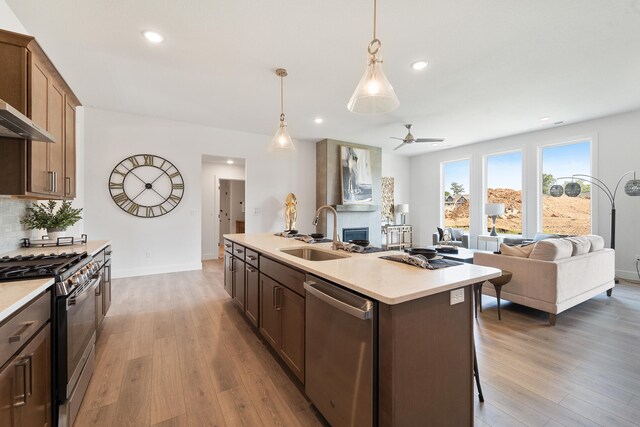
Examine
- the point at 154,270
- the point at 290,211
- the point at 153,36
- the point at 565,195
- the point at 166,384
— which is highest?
the point at 153,36

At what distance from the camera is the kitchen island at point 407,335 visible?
1.13 m

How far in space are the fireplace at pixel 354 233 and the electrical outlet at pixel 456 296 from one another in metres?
5.18

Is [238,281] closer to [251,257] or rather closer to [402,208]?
[251,257]

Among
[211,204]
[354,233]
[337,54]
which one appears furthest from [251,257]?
[211,204]

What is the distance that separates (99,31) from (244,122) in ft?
8.90

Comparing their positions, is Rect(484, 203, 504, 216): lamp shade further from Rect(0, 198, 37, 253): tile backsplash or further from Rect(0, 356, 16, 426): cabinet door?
Rect(0, 198, 37, 253): tile backsplash

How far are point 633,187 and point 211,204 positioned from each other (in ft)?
27.5

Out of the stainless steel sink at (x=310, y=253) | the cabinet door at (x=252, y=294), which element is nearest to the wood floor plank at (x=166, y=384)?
the cabinet door at (x=252, y=294)

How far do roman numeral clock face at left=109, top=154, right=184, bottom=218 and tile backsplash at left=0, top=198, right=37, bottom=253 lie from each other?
225cm

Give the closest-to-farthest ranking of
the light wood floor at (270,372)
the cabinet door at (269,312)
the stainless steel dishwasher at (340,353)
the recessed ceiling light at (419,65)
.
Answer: the stainless steel dishwasher at (340,353) → the light wood floor at (270,372) → the cabinet door at (269,312) → the recessed ceiling light at (419,65)

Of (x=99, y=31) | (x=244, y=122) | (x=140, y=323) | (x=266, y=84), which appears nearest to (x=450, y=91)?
(x=266, y=84)

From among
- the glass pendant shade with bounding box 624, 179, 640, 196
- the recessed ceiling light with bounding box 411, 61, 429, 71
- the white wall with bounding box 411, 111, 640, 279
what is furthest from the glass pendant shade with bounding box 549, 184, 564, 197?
the recessed ceiling light with bounding box 411, 61, 429, 71

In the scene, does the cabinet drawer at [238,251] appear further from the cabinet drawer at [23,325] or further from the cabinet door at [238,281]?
the cabinet drawer at [23,325]

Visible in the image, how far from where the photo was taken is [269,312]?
2.19m
